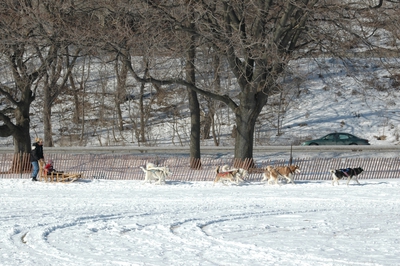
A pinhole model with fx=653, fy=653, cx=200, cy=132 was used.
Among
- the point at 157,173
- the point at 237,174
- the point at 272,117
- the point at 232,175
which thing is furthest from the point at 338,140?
the point at 157,173

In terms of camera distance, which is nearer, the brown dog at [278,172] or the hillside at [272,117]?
the brown dog at [278,172]

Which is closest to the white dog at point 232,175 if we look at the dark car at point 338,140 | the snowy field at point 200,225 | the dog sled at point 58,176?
the snowy field at point 200,225

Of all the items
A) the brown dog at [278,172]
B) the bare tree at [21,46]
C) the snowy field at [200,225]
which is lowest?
the snowy field at [200,225]

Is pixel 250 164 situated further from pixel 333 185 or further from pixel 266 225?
pixel 266 225

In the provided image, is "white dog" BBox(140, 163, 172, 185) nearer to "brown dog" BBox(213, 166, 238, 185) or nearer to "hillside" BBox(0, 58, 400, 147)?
"brown dog" BBox(213, 166, 238, 185)


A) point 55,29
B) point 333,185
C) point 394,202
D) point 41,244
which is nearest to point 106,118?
point 55,29

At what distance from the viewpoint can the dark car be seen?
46406 mm

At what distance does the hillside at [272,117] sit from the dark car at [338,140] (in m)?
2.73

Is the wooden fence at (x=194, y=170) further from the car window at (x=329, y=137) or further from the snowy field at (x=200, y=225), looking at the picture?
the car window at (x=329, y=137)

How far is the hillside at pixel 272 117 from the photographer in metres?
51.8

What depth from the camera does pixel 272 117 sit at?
183 ft

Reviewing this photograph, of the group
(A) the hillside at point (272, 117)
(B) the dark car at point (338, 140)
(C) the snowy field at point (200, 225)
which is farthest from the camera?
(A) the hillside at point (272, 117)

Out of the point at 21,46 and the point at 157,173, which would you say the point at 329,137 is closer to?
the point at 157,173

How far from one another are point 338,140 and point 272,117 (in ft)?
32.3
